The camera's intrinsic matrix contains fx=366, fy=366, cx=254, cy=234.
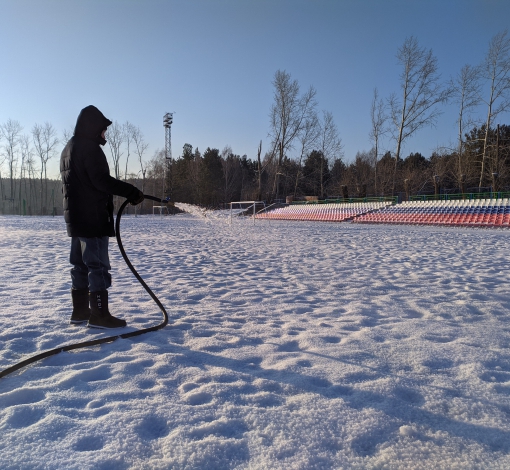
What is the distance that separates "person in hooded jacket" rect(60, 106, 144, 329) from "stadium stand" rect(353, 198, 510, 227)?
59.2 ft

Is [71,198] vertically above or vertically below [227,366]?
above

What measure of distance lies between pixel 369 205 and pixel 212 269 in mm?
19962

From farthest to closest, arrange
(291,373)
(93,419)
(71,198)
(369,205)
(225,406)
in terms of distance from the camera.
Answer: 1. (369,205)
2. (71,198)
3. (291,373)
4. (225,406)
5. (93,419)

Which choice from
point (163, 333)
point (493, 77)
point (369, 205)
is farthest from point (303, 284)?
point (493, 77)

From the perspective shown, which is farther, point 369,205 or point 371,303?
point 369,205

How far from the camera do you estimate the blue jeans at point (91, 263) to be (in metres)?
3.00

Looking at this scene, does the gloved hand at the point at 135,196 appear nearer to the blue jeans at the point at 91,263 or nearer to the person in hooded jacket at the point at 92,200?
the person in hooded jacket at the point at 92,200

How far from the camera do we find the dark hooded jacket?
117 inches

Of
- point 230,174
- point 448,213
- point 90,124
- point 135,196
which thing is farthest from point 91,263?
point 230,174

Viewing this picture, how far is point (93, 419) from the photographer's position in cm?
175

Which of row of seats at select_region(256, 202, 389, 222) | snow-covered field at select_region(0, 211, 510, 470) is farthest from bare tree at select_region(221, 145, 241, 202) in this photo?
snow-covered field at select_region(0, 211, 510, 470)

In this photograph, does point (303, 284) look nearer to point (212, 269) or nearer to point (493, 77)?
point (212, 269)

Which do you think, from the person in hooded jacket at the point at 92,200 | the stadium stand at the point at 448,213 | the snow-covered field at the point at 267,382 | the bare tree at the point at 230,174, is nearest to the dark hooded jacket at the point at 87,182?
the person in hooded jacket at the point at 92,200

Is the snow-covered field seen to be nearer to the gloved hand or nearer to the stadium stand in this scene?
the gloved hand
